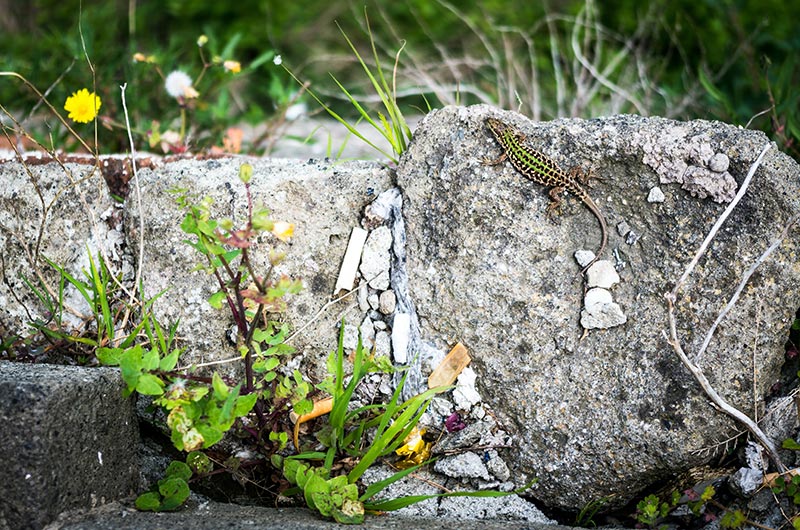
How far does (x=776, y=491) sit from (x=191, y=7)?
16.4 feet

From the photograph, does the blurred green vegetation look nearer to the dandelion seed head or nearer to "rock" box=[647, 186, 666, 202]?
the dandelion seed head

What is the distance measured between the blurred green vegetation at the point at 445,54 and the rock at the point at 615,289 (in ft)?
3.25

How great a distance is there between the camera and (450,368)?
2.54m

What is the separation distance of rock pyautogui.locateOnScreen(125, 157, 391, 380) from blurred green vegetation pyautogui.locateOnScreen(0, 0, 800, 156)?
1118 millimetres

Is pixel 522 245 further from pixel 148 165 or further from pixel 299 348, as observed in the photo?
pixel 148 165

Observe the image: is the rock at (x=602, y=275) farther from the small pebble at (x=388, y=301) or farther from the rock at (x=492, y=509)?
the rock at (x=492, y=509)

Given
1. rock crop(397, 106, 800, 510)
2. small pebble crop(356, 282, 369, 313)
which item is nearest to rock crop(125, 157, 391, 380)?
small pebble crop(356, 282, 369, 313)

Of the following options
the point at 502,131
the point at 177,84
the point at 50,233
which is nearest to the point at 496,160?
the point at 502,131

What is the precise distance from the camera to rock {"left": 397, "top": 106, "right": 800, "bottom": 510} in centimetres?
239

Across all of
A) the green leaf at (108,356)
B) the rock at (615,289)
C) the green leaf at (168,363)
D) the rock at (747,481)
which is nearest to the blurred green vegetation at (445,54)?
the rock at (615,289)

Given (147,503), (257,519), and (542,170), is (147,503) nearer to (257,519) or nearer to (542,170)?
(257,519)

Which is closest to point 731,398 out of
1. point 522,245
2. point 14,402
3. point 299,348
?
point 522,245

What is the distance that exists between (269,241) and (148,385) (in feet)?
2.37

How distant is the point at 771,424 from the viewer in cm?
240
